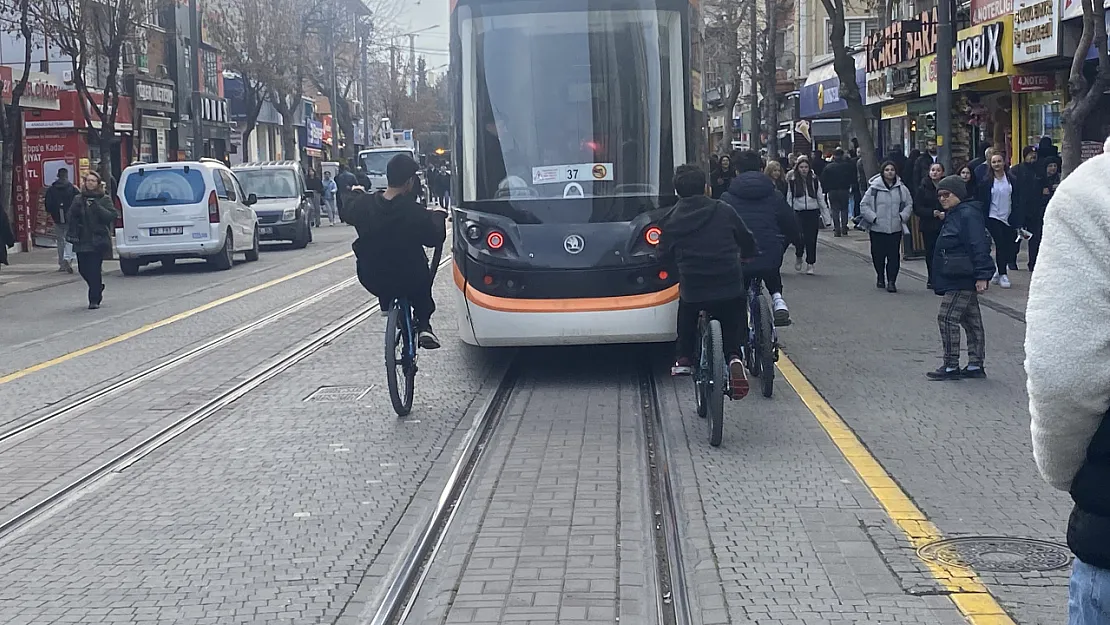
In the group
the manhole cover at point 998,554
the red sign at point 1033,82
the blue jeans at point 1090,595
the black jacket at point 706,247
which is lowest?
the manhole cover at point 998,554

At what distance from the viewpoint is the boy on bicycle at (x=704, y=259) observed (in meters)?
9.07

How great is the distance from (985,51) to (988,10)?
2559mm

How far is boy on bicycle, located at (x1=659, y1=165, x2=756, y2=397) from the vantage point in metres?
9.07

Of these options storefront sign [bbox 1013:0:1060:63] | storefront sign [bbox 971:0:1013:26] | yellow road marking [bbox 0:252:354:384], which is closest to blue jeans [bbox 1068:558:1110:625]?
yellow road marking [bbox 0:252:354:384]

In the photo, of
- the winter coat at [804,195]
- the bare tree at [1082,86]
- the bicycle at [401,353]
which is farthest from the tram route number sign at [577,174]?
the winter coat at [804,195]

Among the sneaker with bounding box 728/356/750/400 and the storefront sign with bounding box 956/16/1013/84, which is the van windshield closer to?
the storefront sign with bounding box 956/16/1013/84

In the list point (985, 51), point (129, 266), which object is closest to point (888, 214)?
point (985, 51)

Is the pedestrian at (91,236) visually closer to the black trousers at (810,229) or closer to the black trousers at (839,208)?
the black trousers at (810,229)

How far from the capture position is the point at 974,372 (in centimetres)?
1131

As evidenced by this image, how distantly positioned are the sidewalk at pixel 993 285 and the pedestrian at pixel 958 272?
0.68m

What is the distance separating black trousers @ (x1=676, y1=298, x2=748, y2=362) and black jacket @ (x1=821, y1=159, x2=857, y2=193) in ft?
60.1

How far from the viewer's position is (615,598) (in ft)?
18.6

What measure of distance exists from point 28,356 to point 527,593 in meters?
9.62

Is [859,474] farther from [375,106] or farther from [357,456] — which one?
[375,106]
